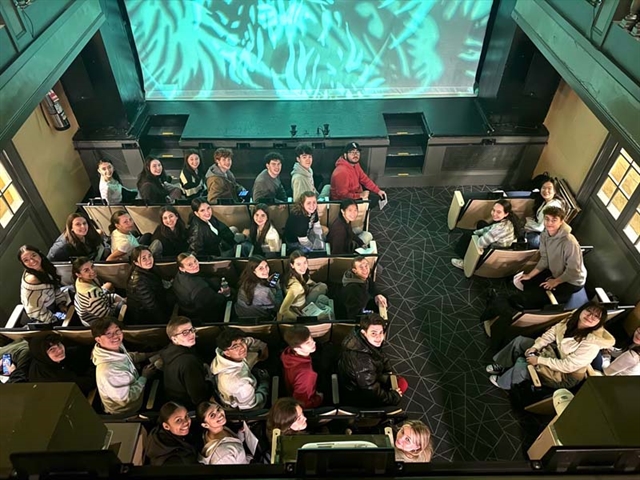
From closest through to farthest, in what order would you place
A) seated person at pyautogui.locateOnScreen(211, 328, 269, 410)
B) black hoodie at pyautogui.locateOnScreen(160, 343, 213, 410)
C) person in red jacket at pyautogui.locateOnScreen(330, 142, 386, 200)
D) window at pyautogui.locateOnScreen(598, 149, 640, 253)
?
seated person at pyautogui.locateOnScreen(211, 328, 269, 410) < black hoodie at pyautogui.locateOnScreen(160, 343, 213, 410) < window at pyautogui.locateOnScreen(598, 149, 640, 253) < person in red jacket at pyautogui.locateOnScreen(330, 142, 386, 200)

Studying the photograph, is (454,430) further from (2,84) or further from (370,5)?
(370,5)

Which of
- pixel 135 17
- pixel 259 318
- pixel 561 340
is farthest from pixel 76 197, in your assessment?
pixel 561 340

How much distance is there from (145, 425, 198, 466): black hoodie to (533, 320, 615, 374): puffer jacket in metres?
3.00

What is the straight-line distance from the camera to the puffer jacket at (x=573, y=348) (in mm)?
3869

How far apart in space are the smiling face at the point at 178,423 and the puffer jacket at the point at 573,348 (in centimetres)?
298

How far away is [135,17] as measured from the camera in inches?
257

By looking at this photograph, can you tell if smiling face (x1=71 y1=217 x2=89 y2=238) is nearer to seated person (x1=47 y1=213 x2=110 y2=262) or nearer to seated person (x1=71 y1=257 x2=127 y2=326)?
seated person (x1=47 y1=213 x2=110 y2=262)

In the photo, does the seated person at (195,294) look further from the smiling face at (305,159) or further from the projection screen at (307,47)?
the projection screen at (307,47)

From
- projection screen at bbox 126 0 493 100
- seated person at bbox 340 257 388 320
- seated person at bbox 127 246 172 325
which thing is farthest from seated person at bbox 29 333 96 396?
projection screen at bbox 126 0 493 100

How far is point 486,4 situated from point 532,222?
3107 mm

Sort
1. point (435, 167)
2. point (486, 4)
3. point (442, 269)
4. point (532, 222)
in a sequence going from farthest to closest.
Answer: point (435, 167), point (486, 4), point (442, 269), point (532, 222)

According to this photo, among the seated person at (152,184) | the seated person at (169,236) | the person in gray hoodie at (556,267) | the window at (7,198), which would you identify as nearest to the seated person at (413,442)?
the person in gray hoodie at (556,267)

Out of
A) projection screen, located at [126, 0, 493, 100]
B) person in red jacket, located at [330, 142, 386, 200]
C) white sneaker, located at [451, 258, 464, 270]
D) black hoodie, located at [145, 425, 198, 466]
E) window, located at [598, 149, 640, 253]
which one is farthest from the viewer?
→ projection screen, located at [126, 0, 493, 100]

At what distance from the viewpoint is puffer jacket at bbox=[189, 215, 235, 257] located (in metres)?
4.98
